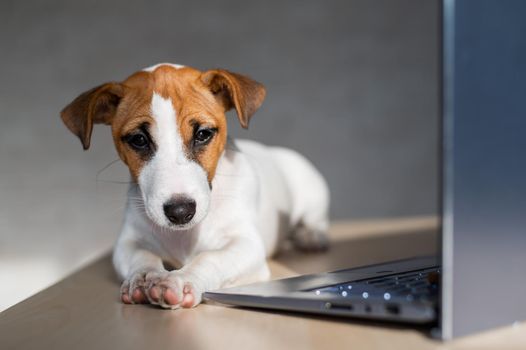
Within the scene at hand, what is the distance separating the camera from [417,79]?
15.0ft

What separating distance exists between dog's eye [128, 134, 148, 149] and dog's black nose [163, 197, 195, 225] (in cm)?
22

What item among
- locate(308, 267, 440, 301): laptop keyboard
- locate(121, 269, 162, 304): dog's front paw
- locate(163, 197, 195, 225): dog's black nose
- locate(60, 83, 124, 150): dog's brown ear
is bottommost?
locate(121, 269, 162, 304): dog's front paw

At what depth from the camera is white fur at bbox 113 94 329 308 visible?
5.07 feet

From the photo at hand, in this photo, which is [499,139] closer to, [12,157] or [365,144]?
[365,144]

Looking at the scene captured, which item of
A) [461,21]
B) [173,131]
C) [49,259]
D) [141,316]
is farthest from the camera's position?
[49,259]

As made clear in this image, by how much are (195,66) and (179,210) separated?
2966 mm

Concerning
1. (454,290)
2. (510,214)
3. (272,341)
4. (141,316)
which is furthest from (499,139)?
(141,316)

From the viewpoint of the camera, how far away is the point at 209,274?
1532 millimetres

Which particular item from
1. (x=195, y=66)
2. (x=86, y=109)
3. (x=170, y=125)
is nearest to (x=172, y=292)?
(x=170, y=125)

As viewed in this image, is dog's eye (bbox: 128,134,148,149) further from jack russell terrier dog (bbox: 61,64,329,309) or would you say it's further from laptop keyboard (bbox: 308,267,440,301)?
laptop keyboard (bbox: 308,267,440,301)

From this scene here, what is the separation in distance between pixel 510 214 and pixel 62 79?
3932mm

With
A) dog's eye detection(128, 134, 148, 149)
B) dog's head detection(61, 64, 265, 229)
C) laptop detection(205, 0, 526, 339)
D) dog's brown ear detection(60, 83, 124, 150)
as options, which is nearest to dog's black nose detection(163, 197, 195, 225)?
dog's head detection(61, 64, 265, 229)

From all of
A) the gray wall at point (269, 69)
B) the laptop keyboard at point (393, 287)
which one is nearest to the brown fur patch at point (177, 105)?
the laptop keyboard at point (393, 287)

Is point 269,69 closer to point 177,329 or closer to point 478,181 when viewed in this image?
point 177,329
